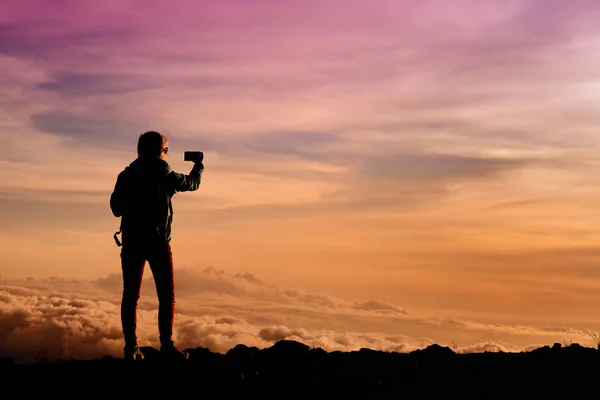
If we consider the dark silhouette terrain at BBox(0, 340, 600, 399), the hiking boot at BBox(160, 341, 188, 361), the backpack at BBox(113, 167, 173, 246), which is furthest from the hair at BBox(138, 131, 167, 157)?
the dark silhouette terrain at BBox(0, 340, 600, 399)

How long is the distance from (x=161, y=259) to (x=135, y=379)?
2.02m

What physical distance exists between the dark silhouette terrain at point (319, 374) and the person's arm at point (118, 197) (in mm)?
2213

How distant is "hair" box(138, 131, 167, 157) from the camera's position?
1262 cm

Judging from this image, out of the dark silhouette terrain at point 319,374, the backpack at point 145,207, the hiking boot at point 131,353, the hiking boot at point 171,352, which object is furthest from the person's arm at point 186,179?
the dark silhouette terrain at point 319,374

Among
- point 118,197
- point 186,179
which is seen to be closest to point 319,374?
point 186,179

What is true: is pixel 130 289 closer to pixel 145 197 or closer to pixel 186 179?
pixel 145 197

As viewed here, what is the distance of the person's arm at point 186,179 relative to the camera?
12.5 meters

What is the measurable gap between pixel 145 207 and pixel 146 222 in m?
0.22

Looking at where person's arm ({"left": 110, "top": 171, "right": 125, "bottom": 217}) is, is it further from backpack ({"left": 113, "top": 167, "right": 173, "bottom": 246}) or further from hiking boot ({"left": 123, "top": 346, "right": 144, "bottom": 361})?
hiking boot ({"left": 123, "top": 346, "right": 144, "bottom": 361})

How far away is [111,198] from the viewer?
502 inches

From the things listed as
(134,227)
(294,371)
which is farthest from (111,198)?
(294,371)

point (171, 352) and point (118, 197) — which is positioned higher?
point (118, 197)

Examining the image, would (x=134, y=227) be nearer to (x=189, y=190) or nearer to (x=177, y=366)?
(x=189, y=190)

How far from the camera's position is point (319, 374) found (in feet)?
41.3
